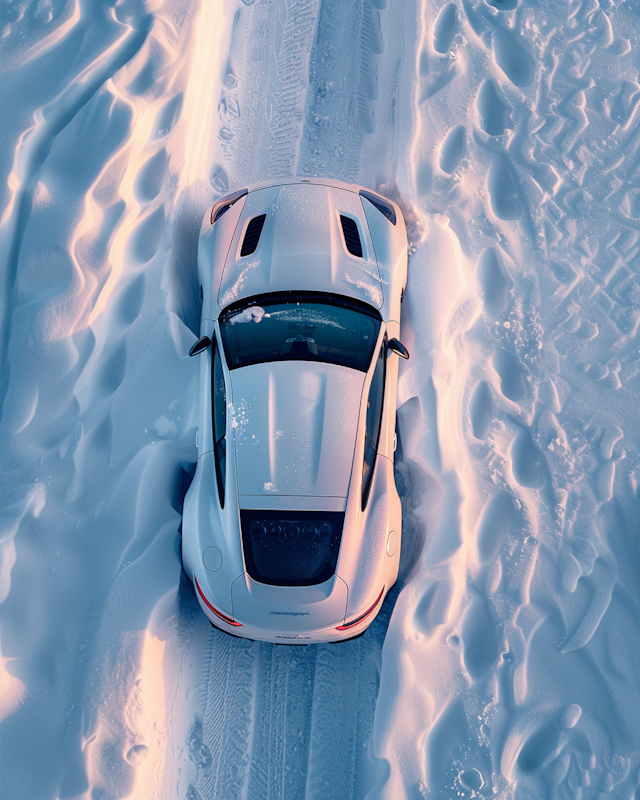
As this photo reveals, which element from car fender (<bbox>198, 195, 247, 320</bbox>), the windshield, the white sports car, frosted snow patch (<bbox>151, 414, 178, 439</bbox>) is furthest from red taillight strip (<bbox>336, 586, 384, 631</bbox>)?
car fender (<bbox>198, 195, 247, 320</bbox>)

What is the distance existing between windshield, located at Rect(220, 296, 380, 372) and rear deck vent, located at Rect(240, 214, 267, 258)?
49 centimetres

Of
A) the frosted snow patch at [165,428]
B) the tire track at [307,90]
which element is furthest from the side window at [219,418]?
the tire track at [307,90]

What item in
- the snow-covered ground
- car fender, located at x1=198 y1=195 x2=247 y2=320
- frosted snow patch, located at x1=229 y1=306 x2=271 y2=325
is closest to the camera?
the snow-covered ground

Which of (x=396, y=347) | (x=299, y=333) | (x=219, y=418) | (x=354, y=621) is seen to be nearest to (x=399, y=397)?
(x=396, y=347)

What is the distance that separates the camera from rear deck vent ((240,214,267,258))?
3604 millimetres

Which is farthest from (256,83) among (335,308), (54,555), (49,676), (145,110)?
(49,676)

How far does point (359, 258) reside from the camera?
141 inches

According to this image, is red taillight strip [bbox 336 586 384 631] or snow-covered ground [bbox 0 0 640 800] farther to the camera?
snow-covered ground [bbox 0 0 640 800]

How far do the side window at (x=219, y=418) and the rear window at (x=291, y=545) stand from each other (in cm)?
31

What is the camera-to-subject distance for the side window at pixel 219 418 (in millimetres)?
3148

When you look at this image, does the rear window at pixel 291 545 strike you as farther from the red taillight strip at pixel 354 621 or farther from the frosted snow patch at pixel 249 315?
the frosted snow patch at pixel 249 315

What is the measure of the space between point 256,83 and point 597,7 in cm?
327

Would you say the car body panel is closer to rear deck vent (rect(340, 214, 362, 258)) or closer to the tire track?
rear deck vent (rect(340, 214, 362, 258))

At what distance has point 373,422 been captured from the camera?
3234 millimetres
